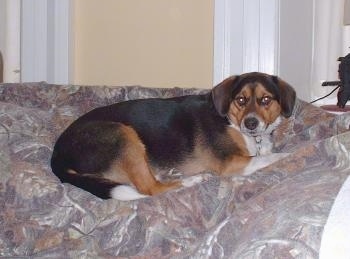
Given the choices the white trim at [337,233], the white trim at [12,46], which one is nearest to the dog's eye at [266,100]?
the white trim at [337,233]

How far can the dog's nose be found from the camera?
2.89 meters

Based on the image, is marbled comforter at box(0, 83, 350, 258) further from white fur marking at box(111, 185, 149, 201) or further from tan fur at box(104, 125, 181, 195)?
tan fur at box(104, 125, 181, 195)

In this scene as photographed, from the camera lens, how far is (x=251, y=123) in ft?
9.52

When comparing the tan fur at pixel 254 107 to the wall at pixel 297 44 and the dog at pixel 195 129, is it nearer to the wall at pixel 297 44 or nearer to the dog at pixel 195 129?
the dog at pixel 195 129

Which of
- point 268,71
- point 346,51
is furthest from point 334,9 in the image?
point 268,71

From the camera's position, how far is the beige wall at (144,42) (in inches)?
146

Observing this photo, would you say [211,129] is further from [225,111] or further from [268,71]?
[268,71]

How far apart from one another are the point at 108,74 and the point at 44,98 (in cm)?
86

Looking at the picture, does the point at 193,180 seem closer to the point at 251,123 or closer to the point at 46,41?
the point at 251,123

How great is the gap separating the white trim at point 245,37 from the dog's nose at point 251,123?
78 cm

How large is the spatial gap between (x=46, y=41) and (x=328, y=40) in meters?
1.99

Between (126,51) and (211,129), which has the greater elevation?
(126,51)

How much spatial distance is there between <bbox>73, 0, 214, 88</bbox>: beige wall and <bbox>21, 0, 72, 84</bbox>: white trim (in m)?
0.10

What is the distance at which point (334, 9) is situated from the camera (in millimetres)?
3709
